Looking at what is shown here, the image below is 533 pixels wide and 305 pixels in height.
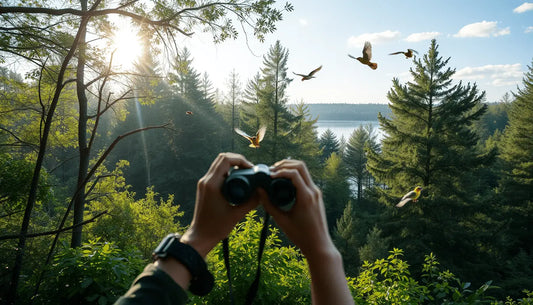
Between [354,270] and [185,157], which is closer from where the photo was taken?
[354,270]

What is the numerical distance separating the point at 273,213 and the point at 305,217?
0.42ft

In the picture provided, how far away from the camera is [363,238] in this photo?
19.2 meters

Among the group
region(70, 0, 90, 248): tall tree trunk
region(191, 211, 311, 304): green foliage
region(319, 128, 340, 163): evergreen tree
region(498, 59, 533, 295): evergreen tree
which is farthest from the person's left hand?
region(319, 128, 340, 163): evergreen tree

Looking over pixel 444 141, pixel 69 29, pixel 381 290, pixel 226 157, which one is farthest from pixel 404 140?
pixel 226 157

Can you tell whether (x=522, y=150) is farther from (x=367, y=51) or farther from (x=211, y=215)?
(x=211, y=215)

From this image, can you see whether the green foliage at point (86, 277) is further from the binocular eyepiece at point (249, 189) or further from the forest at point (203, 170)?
the binocular eyepiece at point (249, 189)

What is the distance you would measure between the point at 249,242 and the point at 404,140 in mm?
12909

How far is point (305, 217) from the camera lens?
36.5 inches

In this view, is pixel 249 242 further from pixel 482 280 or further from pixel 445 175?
pixel 482 280

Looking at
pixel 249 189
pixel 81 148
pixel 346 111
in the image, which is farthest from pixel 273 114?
pixel 346 111

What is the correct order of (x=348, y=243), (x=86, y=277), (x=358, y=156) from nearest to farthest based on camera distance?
(x=86, y=277)
(x=348, y=243)
(x=358, y=156)

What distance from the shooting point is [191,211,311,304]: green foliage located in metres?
2.95

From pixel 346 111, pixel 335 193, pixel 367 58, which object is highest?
pixel 346 111

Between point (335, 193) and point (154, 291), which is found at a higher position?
point (154, 291)
